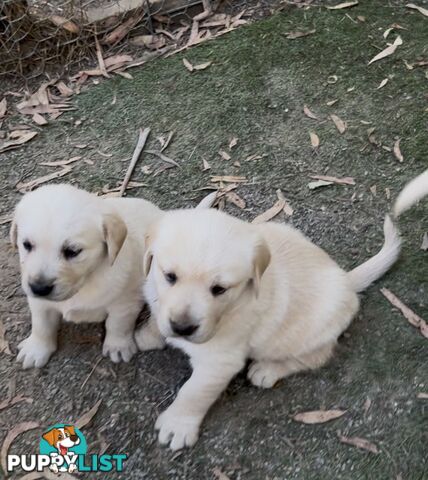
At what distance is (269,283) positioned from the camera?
3.02 meters

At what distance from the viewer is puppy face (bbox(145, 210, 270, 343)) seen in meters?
2.58

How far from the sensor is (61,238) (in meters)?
2.77

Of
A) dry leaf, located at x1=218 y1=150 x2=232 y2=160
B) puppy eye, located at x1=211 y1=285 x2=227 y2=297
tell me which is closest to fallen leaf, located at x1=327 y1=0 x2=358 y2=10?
dry leaf, located at x1=218 y1=150 x2=232 y2=160

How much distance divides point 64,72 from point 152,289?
2.91 metres

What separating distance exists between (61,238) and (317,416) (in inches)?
62.5

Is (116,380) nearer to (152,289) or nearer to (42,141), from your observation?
(152,289)

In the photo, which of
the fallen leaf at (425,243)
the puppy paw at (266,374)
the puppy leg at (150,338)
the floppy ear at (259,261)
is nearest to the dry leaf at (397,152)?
the fallen leaf at (425,243)

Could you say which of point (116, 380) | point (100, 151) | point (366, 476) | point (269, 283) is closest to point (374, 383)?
point (366, 476)

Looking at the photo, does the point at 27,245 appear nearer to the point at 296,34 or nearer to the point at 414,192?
the point at 414,192

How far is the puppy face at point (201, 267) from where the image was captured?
2580 millimetres

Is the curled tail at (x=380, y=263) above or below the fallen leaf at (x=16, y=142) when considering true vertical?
below

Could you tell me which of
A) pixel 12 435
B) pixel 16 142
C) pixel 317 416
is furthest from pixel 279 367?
pixel 16 142

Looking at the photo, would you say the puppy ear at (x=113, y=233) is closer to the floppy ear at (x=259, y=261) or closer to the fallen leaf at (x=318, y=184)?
the floppy ear at (x=259, y=261)

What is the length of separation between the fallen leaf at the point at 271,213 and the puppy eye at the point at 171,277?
1516 millimetres
